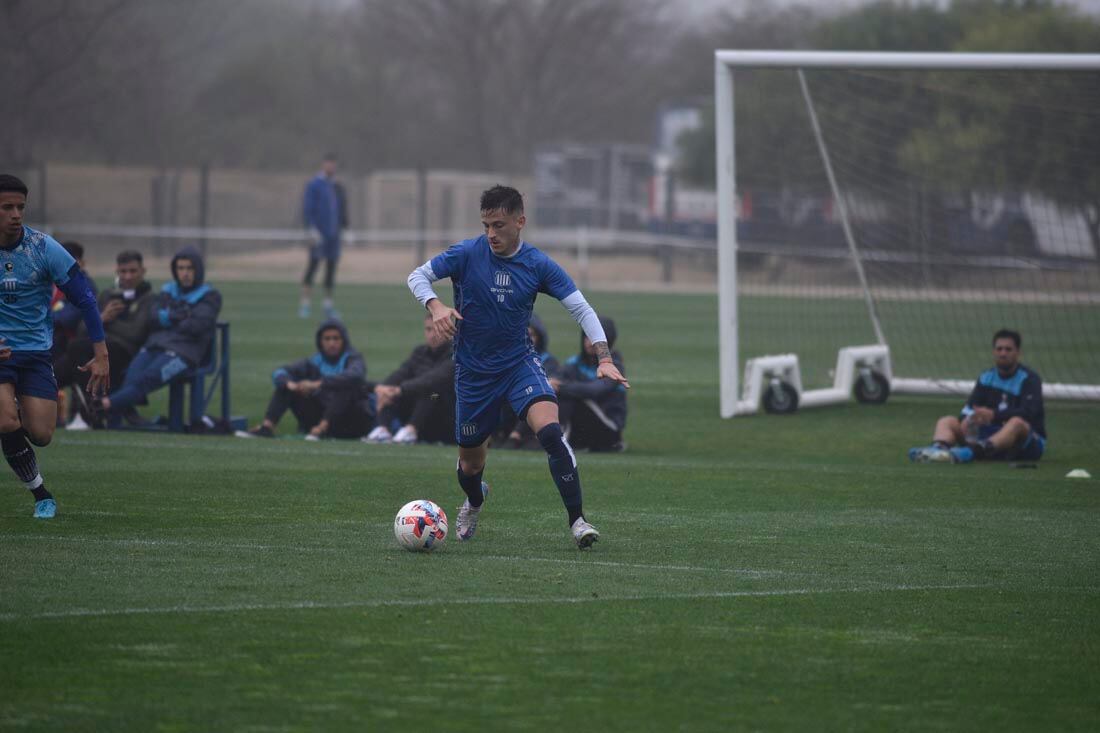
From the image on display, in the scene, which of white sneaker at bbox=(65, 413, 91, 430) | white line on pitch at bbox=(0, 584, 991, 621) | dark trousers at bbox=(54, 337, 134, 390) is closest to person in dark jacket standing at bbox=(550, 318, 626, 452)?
dark trousers at bbox=(54, 337, 134, 390)

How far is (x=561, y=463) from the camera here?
8.75 meters

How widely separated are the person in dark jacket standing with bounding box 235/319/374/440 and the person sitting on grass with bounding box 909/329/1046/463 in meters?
5.39

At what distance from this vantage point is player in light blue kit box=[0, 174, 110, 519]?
358 inches

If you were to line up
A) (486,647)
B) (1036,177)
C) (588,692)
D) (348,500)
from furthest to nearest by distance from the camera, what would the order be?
(1036,177) → (348,500) → (486,647) → (588,692)

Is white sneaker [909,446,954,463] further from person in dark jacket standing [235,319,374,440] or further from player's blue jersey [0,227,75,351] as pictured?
player's blue jersey [0,227,75,351]

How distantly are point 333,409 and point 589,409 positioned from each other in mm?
2606

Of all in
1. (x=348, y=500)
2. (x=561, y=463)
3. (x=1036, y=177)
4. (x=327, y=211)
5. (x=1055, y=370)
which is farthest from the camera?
(x=327, y=211)

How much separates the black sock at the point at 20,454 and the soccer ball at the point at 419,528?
7.79 feet

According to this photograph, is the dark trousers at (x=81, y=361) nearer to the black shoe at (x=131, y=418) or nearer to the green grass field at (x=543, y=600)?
the black shoe at (x=131, y=418)

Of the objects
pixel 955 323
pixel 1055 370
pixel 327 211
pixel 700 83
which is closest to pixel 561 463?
pixel 1055 370

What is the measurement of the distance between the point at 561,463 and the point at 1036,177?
13461mm

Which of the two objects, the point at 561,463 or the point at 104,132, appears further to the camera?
the point at 104,132

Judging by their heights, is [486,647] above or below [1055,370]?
below

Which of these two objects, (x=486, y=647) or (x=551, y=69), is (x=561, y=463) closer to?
(x=486, y=647)
